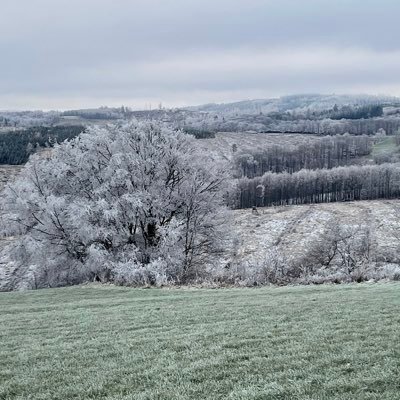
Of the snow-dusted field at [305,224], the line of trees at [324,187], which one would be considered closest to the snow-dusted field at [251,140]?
the line of trees at [324,187]

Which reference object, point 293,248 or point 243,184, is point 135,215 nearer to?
point 293,248

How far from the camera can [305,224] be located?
72125 millimetres

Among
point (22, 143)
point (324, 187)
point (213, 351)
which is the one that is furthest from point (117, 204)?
point (22, 143)

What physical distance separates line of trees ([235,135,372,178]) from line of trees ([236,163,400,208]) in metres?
24.7

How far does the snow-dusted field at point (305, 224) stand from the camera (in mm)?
57094

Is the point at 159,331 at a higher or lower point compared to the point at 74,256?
higher

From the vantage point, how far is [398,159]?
431ft

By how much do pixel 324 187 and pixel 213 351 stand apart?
336 feet

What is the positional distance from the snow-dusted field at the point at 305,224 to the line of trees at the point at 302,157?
152 ft

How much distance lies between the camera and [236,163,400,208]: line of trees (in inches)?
4065

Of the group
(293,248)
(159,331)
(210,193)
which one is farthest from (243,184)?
(159,331)

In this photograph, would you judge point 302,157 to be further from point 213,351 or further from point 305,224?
point 213,351

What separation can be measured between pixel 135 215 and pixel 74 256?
5.37m

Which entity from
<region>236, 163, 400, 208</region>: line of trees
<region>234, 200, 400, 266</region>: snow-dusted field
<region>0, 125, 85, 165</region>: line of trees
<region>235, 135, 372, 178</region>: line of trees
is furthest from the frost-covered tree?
<region>0, 125, 85, 165</region>: line of trees
